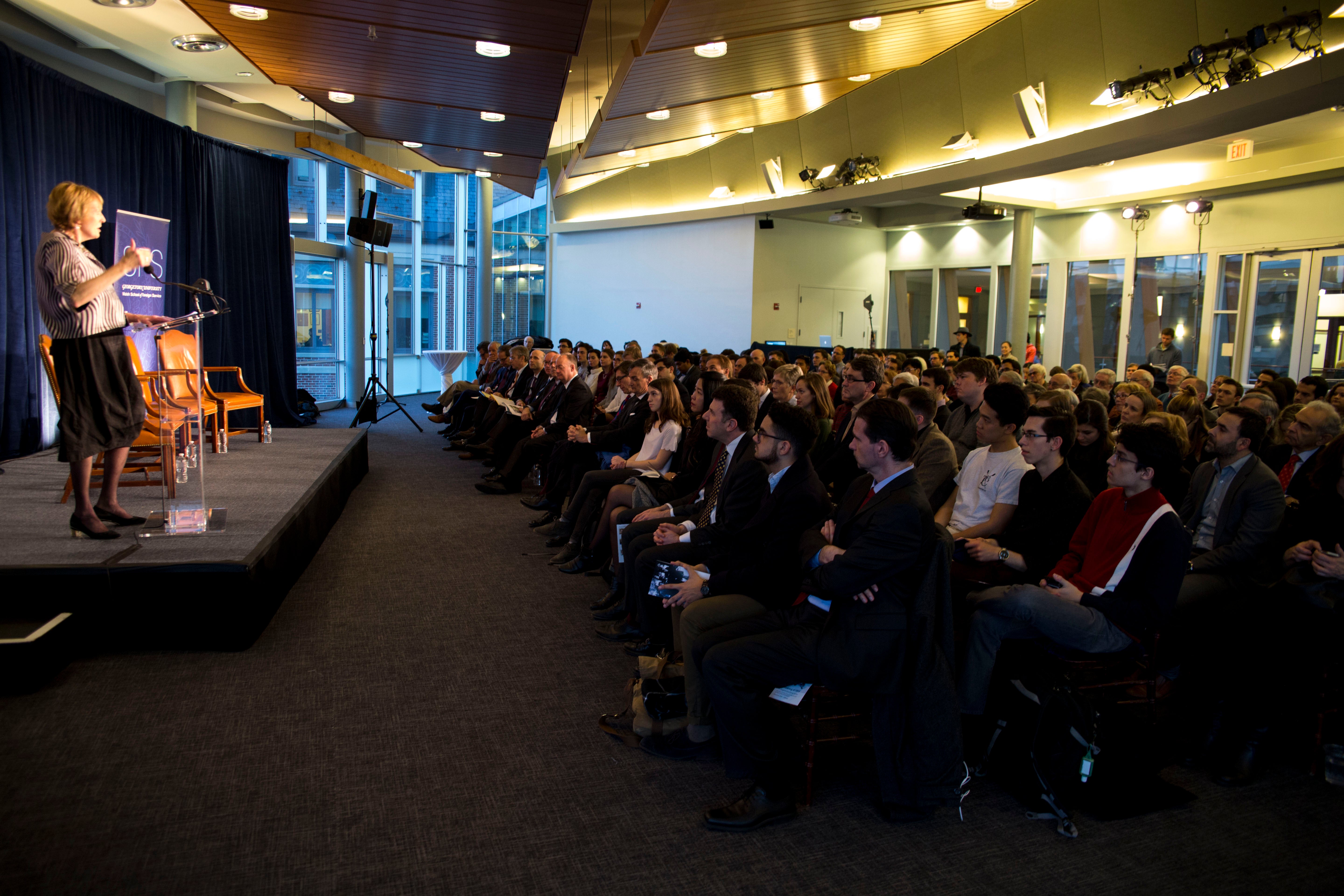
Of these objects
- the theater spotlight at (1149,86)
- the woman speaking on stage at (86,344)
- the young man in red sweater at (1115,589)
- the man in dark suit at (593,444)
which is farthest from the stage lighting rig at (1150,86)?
the woman speaking on stage at (86,344)

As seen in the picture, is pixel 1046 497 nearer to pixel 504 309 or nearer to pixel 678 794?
pixel 678 794

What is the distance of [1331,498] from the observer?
296cm

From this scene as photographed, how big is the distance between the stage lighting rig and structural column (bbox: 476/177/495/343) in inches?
465

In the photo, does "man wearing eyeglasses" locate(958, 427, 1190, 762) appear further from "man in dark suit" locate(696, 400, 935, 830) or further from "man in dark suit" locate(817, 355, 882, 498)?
"man in dark suit" locate(817, 355, 882, 498)

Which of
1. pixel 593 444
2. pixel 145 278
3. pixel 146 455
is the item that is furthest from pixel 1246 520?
pixel 145 278

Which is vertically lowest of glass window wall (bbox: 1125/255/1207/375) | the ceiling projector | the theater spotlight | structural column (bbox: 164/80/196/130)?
glass window wall (bbox: 1125/255/1207/375)

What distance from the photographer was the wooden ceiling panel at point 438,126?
7.88m

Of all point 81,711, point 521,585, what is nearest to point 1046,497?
point 521,585

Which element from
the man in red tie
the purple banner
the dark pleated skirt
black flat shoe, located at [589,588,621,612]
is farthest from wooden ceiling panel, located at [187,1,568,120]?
the man in red tie

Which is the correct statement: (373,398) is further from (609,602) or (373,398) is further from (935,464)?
(935,464)

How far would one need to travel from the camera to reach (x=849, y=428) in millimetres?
4996

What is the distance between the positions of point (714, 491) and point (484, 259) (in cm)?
1386

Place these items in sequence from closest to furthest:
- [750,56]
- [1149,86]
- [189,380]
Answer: [189,380]
[750,56]
[1149,86]

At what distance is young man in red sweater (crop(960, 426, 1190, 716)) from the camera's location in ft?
8.45
